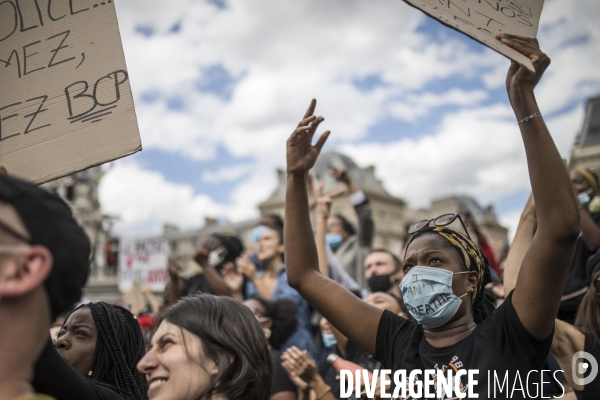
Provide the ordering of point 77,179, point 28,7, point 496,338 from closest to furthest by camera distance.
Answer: point 496,338
point 28,7
point 77,179

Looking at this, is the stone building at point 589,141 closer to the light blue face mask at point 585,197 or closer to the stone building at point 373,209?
the stone building at point 373,209

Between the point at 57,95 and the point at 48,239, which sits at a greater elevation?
the point at 57,95

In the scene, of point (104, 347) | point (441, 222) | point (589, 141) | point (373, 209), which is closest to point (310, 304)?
point (441, 222)

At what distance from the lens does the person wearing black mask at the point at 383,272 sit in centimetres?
512

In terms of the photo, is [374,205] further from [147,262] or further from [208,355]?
[208,355]

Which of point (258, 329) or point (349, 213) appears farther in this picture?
point (349, 213)

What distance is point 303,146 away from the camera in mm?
2836

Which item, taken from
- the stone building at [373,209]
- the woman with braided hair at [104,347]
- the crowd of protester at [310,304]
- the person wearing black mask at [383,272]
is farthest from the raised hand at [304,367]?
the stone building at [373,209]

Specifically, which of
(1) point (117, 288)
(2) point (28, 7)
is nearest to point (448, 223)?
(2) point (28, 7)

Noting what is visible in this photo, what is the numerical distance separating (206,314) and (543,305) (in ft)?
3.94

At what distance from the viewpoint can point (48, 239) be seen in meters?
1.26

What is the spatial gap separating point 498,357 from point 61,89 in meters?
1.97

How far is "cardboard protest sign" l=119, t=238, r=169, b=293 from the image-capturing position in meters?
11.7

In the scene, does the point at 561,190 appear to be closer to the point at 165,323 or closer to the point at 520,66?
the point at 520,66
